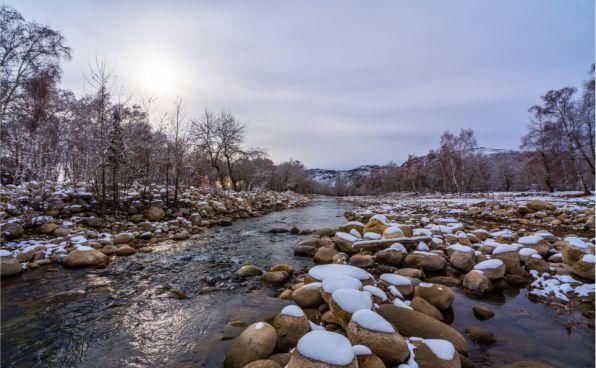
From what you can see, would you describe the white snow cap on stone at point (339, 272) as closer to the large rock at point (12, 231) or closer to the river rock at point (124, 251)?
the river rock at point (124, 251)

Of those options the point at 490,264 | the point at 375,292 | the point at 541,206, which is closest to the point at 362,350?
the point at 375,292

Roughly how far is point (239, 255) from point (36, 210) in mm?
7044

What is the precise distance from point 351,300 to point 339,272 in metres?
1.22

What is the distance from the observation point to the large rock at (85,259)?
17.8 feet

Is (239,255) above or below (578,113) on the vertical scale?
below

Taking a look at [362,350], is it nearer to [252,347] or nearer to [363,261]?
[252,347]

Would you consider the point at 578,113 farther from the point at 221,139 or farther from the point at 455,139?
the point at 221,139

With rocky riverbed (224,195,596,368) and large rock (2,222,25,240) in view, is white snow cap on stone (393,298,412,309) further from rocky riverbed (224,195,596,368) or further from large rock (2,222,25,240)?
large rock (2,222,25,240)

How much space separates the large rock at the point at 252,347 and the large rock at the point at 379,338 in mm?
874

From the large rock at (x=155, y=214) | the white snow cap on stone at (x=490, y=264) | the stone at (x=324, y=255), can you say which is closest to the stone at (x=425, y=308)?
the white snow cap on stone at (x=490, y=264)

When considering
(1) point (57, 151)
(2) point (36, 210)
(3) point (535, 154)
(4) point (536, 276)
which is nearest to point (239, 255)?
(4) point (536, 276)

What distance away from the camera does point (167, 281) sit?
4895mm

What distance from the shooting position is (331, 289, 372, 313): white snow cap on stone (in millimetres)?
2804

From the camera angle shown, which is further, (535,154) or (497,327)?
(535,154)
